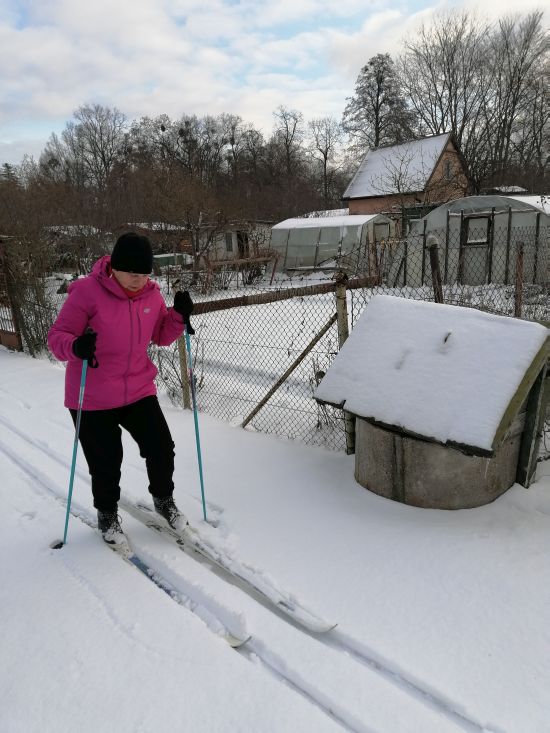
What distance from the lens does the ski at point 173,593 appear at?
2.21 meters

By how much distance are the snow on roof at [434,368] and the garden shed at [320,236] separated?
64.0ft

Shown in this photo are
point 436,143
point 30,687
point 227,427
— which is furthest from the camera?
point 436,143

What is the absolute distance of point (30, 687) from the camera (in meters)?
1.99

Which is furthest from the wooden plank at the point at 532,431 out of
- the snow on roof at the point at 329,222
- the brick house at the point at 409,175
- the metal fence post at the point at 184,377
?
the brick house at the point at 409,175

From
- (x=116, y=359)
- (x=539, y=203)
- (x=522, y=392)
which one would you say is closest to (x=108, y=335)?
(x=116, y=359)

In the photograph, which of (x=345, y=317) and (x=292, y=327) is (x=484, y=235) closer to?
(x=292, y=327)

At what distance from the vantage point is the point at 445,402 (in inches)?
113

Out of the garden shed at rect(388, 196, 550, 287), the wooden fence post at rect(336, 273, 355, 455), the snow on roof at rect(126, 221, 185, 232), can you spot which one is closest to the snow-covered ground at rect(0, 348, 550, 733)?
the wooden fence post at rect(336, 273, 355, 455)

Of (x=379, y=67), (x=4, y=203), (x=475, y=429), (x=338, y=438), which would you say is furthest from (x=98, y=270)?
(x=379, y=67)

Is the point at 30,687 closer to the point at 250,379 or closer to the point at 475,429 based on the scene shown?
the point at 475,429

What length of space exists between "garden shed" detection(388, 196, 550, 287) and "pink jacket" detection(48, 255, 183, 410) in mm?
13480

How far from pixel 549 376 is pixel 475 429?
2.55 ft

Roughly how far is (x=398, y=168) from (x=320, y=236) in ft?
41.9

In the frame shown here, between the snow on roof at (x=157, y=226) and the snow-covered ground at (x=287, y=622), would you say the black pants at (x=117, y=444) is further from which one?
the snow on roof at (x=157, y=226)
